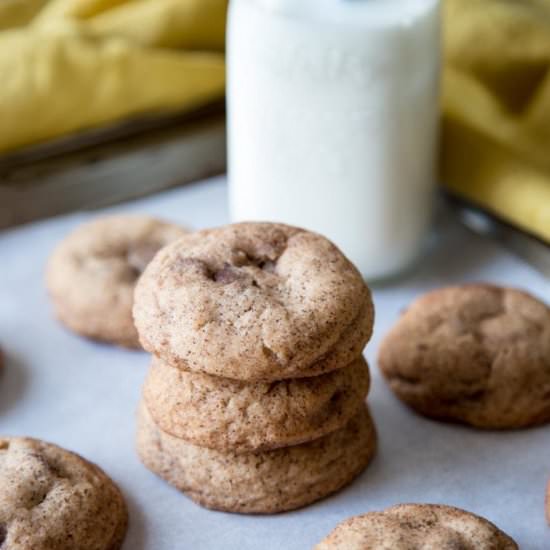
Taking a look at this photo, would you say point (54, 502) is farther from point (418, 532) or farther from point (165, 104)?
point (165, 104)

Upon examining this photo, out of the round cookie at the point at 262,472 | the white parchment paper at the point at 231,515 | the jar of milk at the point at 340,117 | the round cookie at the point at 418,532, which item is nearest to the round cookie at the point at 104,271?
the white parchment paper at the point at 231,515

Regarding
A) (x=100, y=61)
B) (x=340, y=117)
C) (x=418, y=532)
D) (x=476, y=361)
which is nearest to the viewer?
(x=418, y=532)

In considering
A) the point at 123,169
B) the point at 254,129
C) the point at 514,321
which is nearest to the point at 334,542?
the point at 514,321

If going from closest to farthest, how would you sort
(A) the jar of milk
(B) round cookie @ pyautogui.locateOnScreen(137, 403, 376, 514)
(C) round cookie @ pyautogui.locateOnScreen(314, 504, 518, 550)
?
(C) round cookie @ pyautogui.locateOnScreen(314, 504, 518, 550) → (B) round cookie @ pyautogui.locateOnScreen(137, 403, 376, 514) → (A) the jar of milk

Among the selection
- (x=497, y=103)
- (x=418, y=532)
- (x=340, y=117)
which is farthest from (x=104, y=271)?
(x=497, y=103)

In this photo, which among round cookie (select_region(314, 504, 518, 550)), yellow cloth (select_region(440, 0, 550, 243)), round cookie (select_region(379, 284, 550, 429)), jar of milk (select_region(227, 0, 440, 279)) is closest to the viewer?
round cookie (select_region(314, 504, 518, 550))

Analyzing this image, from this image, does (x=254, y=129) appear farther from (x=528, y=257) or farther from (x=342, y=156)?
(x=528, y=257)

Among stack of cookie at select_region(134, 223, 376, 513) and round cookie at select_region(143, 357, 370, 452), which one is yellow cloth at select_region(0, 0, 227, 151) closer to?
stack of cookie at select_region(134, 223, 376, 513)

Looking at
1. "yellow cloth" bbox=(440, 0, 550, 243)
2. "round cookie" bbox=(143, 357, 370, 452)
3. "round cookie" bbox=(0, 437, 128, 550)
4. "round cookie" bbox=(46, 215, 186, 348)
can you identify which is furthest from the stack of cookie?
"yellow cloth" bbox=(440, 0, 550, 243)

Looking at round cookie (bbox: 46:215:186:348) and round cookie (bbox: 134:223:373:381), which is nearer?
round cookie (bbox: 134:223:373:381)
